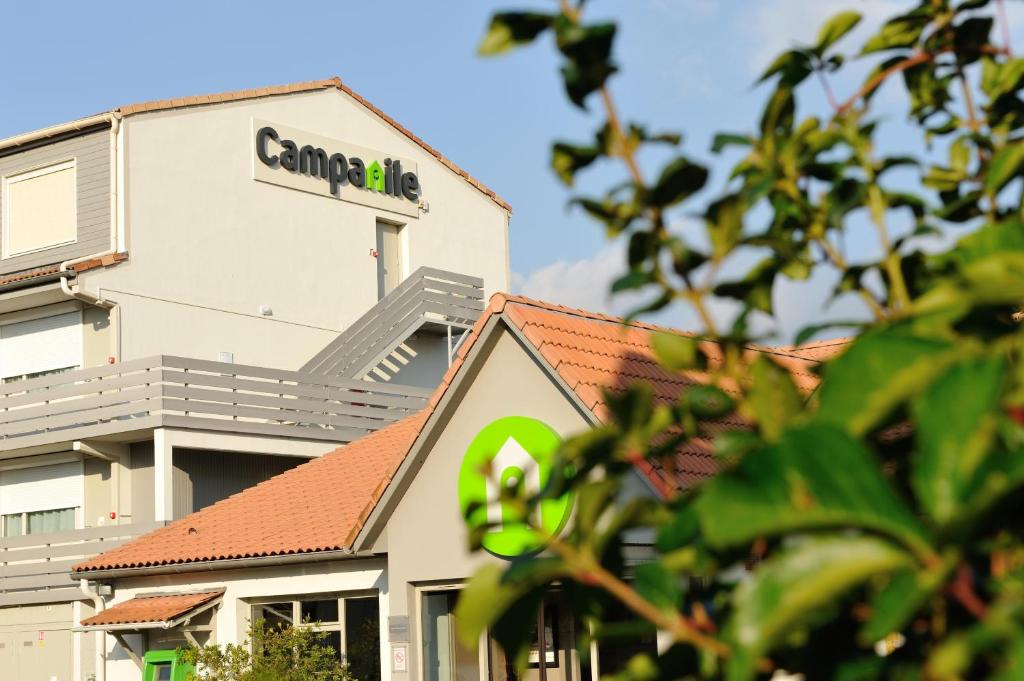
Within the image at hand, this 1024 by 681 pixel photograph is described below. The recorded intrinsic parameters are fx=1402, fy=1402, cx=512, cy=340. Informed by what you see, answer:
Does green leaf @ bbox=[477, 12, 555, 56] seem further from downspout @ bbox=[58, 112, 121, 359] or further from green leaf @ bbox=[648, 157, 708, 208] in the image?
downspout @ bbox=[58, 112, 121, 359]

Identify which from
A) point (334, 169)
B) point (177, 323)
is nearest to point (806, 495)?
point (177, 323)

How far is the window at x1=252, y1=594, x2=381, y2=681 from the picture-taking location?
19719mm

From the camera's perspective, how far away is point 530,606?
202cm

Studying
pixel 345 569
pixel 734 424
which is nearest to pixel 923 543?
pixel 734 424

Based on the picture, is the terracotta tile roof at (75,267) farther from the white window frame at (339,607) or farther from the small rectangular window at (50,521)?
the white window frame at (339,607)

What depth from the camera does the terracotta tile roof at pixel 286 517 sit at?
66.5ft

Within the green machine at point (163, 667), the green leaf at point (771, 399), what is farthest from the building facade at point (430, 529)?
the green leaf at point (771, 399)

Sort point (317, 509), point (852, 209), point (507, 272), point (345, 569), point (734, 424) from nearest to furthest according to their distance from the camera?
point (852, 209) < point (734, 424) < point (345, 569) < point (317, 509) < point (507, 272)

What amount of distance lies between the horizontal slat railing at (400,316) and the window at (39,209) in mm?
6112

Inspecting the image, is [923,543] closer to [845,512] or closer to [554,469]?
[845,512]

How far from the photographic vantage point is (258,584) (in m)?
21.0

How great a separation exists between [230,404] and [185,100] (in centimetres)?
724

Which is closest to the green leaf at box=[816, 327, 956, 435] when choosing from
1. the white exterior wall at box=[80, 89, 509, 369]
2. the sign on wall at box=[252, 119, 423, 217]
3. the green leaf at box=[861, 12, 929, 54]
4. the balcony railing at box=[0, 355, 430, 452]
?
the green leaf at box=[861, 12, 929, 54]

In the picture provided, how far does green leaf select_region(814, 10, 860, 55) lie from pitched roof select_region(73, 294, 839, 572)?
760cm
